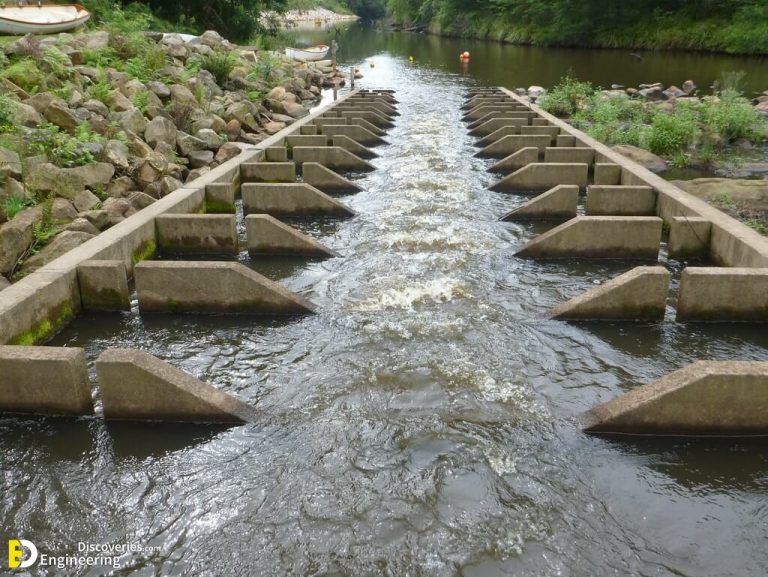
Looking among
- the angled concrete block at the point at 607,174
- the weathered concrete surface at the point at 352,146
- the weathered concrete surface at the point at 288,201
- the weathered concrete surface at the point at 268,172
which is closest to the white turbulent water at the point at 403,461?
the weathered concrete surface at the point at 288,201

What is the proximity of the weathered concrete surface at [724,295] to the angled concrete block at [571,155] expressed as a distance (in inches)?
290

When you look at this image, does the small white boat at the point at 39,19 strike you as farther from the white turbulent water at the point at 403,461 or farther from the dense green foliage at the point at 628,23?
the dense green foliage at the point at 628,23

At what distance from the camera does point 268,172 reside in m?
13.7

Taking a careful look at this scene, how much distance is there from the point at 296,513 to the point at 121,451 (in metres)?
1.77

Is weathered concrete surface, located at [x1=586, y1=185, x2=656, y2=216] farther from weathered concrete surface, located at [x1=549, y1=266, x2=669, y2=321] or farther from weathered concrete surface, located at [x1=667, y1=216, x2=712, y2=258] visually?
weathered concrete surface, located at [x1=549, y1=266, x2=669, y2=321]

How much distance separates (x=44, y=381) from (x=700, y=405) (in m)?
5.70

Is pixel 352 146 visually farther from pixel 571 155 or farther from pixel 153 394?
pixel 153 394

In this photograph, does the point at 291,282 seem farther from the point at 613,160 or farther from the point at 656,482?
the point at 613,160

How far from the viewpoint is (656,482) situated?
5332 millimetres

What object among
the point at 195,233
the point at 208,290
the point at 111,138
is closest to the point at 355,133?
the point at 111,138

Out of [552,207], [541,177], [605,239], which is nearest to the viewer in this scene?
[605,239]

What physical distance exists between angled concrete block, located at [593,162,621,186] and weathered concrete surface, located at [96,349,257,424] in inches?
372

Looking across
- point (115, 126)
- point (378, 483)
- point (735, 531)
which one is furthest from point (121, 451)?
point (115, 126)

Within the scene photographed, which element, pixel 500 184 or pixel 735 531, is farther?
pixel 500 184
